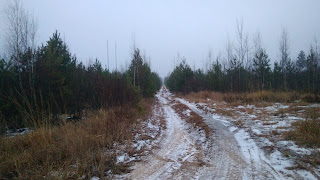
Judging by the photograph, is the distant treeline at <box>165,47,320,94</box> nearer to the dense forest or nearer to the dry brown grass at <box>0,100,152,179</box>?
the dense forest

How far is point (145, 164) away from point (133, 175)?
0.59 meters

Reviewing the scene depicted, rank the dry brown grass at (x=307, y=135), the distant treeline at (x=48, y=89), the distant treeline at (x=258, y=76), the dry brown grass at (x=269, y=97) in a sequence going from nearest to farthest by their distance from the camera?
the dry brown grass at (x=307, y=135) < the distant treeline at (x=48, y=89) < the dry brown grass at (x=269, y=97) < the distant treeline at (x=258, y=76)

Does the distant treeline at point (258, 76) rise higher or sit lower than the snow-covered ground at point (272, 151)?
higher

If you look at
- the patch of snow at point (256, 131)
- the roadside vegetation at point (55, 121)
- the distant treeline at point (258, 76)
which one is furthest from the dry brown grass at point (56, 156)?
the distant treeline at point (258, 76)

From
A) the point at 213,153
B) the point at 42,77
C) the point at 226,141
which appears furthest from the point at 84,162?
the point at 42,77

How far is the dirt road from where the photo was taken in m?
3.47

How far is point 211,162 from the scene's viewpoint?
4.15 meters

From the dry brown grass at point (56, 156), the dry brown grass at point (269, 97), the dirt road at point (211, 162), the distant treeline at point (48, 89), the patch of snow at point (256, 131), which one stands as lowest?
the dirt road at point (211, 162)

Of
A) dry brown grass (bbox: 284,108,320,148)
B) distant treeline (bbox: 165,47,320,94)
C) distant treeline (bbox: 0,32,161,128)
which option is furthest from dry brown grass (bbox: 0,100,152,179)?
distant treeline (bbox: 165,47,320,94)

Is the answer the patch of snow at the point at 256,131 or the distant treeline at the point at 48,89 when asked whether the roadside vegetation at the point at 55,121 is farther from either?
the patch of snow at the point at 256,131

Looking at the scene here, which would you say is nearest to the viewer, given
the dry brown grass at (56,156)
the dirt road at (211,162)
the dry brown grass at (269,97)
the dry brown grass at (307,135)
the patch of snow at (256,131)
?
the dry brown grass at (56,156)

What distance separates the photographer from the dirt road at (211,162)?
3.47m

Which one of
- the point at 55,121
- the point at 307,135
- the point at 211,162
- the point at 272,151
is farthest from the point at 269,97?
the point at 55,121

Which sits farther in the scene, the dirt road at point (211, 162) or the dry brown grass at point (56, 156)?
the dirt road at point (211, 162)
